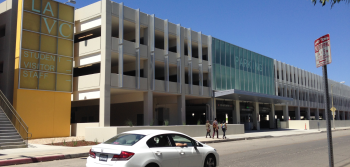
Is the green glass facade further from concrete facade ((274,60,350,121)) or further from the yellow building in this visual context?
the yellow building

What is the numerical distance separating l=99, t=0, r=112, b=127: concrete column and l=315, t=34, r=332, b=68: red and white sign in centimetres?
2091

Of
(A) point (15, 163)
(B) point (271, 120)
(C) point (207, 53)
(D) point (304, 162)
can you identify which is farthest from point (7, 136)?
(B) point (271, 120)

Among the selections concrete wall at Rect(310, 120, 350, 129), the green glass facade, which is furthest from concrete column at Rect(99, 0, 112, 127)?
concrete wall at Rect(310, 120, 350, 129)

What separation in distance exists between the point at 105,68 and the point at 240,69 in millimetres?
21778

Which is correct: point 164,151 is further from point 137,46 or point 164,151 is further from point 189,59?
point 189,59

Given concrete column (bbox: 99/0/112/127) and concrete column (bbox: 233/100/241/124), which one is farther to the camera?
concrete column (bbox: 233/100/241/124)

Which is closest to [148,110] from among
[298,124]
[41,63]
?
[41,63]

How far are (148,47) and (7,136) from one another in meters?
15.0

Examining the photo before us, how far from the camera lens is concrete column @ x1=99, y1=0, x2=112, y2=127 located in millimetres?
25281

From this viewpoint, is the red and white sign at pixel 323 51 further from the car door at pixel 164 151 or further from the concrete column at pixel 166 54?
the concrete column at pixel 166 54

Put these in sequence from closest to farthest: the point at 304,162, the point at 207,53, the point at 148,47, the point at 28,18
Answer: the point at 304,162 → the point at 28,18 → the point at 148,47 → the point at 207,53

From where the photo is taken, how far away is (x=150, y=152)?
24.3ft

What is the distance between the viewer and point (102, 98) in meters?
25.3

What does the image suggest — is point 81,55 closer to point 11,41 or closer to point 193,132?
point 11,41
